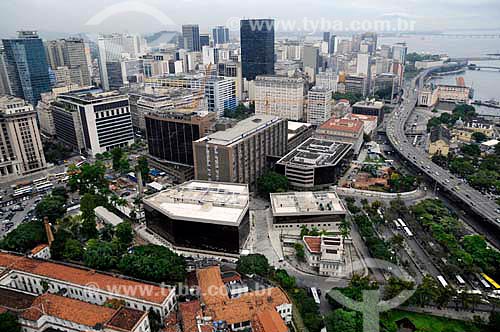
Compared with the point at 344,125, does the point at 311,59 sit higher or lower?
higher

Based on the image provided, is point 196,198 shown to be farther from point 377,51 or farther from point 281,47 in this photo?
point 377,51

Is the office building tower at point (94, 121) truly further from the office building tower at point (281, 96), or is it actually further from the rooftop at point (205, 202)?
the office building tower at point (281, 96)

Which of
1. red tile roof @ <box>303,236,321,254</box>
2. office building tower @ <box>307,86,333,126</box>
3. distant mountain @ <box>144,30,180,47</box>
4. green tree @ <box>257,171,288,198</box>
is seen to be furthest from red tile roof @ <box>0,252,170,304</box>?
office building tower @ <box>307,86,333,126</box>

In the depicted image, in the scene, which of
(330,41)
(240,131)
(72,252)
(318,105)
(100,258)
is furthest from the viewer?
(330,41)

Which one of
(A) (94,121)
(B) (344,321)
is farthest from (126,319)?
(A) (94,121)

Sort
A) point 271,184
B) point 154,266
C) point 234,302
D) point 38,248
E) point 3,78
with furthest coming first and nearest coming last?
1. point 3,78
2. point 271,184
3. point 38,248
4. point 154,266
5. point 234,302

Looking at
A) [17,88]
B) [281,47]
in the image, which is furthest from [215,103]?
[281,47]

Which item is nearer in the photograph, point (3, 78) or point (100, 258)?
point (100, 258)

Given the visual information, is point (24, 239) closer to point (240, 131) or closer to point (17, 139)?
point (17, 139)

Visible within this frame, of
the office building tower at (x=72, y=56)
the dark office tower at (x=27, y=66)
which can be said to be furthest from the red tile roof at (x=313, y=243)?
the office building tower at (x=72, y=56)
